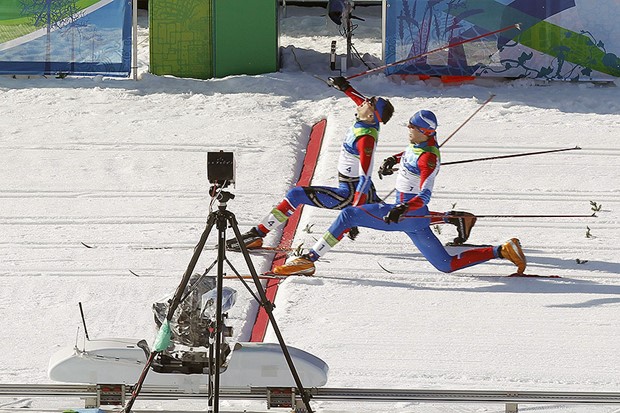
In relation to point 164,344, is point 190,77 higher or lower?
lower

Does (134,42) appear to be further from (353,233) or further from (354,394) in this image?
(354,394)

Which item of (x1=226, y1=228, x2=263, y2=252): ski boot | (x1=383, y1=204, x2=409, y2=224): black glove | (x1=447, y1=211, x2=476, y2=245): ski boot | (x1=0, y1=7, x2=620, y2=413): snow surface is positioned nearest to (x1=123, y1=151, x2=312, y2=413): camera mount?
(x1=0, y1=7, x2=620, y2=413): snow surface

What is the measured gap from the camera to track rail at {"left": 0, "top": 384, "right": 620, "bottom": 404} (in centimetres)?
736

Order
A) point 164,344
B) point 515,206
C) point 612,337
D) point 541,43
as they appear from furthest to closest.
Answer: point 541,43, point 515,206, point 612,337, point 164,344

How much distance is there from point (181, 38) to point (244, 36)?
759mm

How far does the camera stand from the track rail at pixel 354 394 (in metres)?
7.36

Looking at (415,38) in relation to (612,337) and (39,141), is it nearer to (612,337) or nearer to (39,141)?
(39,141)

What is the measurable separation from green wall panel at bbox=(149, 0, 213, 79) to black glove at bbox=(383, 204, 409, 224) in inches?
276

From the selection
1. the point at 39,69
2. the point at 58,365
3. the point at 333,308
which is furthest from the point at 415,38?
the point at 58,365

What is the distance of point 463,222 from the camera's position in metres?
10.7

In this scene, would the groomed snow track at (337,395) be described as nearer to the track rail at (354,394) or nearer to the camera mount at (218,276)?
the track rail at (354,394)

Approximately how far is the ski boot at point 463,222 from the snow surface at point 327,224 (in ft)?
1.01

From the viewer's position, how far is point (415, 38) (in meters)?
16.2

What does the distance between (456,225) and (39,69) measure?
24.1 feet
